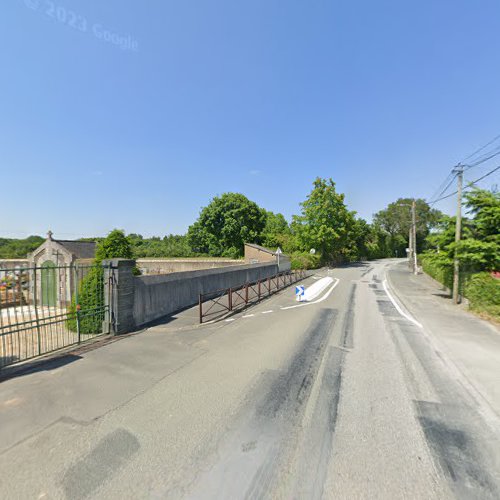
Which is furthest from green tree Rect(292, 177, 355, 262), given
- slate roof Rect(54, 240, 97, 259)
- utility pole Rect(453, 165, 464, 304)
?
slate roof Rect(54, 240, 97, 259)

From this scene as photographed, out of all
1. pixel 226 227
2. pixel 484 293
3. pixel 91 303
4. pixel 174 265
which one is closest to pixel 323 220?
pixel 226 227

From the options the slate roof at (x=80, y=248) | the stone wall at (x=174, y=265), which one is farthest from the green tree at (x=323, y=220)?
the slate roof at (x=80, y=248)

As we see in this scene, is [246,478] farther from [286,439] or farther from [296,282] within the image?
[296,282]

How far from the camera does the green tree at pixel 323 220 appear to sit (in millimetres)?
36441

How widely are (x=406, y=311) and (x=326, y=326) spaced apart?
5.07 meters

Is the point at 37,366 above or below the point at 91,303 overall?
below

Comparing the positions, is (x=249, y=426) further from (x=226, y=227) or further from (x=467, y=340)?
(x=226, y=227)

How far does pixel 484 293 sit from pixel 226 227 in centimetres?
3418

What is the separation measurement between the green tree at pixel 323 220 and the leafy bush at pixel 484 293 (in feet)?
81.0

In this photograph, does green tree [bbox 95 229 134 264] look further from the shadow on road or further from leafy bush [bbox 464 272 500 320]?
leafy bush [bbox 464 272 500 320]

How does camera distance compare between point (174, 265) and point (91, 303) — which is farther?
point (174, 265)

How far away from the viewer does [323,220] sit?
3641cm

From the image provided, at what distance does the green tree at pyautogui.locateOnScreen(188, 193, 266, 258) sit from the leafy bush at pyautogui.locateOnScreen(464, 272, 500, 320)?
32.3 m

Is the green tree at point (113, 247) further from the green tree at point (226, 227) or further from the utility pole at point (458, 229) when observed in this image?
the green tree at point (226, 227)
